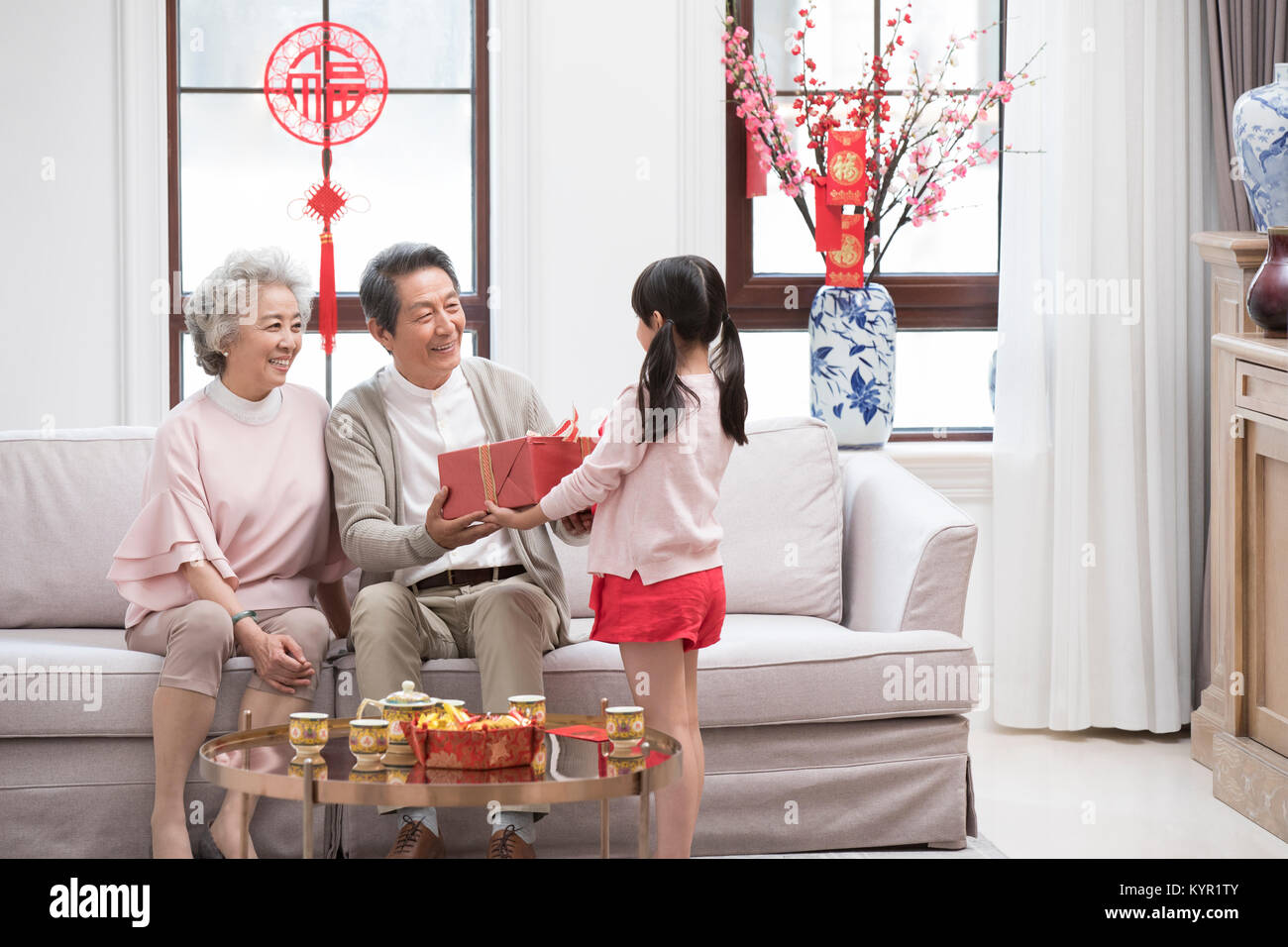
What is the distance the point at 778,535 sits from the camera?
133 inches

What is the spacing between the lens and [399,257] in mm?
2936

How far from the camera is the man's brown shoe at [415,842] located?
252 centimetres

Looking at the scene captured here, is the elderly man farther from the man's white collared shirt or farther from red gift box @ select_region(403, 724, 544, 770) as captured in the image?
red gift box @ select_region(403, 724, 544, 770)

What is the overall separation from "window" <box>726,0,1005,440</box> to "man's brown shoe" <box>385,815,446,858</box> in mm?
1936

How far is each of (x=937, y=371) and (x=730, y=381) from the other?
5.86 feet

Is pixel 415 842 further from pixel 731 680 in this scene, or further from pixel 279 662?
pixel 731 680

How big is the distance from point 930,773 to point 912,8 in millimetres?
2154

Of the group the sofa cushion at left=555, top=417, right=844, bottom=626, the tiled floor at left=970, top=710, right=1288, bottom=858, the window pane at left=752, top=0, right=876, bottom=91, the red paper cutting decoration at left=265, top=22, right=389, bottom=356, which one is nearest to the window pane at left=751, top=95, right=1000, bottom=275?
the window pane at left=752, top=0, right=876, bottom=91

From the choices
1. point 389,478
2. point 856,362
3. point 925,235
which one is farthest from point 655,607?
point 925,235

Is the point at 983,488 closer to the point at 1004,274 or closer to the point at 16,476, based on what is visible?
the point at 1004,274

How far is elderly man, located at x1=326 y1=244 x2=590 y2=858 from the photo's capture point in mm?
2736

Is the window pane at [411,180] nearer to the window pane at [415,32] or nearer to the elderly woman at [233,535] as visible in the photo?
the window pane at [415,32]

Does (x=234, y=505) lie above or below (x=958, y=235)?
Answer: below

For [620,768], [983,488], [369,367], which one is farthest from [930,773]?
[369,367]
